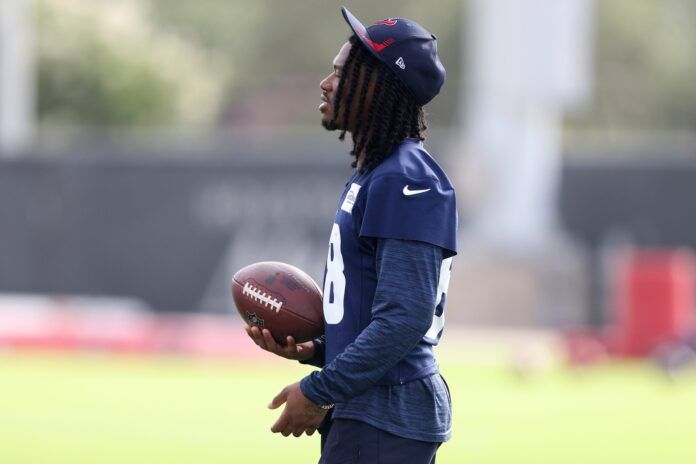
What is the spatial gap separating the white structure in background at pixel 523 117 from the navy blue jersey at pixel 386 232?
18.3 m

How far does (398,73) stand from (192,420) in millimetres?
7707

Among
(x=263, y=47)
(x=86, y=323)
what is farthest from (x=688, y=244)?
(x=263, y=47)

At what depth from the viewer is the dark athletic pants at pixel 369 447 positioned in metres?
4.32

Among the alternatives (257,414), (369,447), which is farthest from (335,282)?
(257,414)

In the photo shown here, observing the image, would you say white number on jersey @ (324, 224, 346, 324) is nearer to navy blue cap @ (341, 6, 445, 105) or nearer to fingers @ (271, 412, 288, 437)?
fingers @ (271, 412, 288, 437)

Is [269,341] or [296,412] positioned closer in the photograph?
[296,412]

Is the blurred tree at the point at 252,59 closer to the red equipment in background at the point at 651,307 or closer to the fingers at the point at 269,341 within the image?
the red equipment in background at the point at 651,307

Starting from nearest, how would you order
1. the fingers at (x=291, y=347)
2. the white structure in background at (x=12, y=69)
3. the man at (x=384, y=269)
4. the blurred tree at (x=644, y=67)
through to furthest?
the man at (x=384, y=269), the fingers at (x=291, y=347), the white structure in background at (x=12, y=69), the blurred tree at (x=644, y=67)

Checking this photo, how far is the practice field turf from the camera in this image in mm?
9969

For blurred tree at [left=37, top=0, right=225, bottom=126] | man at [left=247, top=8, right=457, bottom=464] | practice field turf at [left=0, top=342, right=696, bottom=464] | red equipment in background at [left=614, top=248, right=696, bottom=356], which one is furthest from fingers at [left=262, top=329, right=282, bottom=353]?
blurred tree at [left=37, top=0, right=225, bottom=126]

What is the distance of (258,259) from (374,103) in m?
18.8

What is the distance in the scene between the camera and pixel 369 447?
4.33 m

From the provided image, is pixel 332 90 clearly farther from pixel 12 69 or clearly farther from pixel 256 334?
pixel 12 69

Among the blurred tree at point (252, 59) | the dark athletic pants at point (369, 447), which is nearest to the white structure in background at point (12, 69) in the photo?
the blurred tree at point (252, 59)
